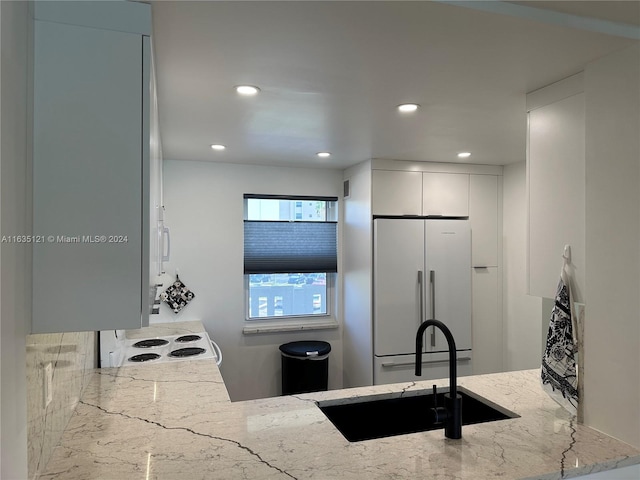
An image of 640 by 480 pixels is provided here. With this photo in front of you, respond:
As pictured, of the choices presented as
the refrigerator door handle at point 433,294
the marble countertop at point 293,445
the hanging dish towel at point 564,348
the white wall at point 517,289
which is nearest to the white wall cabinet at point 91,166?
the marble countertop at point 293,445

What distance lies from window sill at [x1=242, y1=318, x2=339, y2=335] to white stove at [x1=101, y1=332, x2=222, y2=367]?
2.32 ft

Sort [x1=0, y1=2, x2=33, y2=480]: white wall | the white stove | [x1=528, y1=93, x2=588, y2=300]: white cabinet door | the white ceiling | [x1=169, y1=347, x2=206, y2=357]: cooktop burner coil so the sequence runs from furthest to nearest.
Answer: [x1=169, y1=347, x2=206, y2=357]: cooktop burner coil, the white stove, [x1=528, y1=93, x2=588, y2=300]: white cabinet door, the white ceiling, [x1=0, y1=2, x2=33, y2=480]: white wall

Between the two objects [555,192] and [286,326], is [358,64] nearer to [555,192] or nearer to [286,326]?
[555,192]

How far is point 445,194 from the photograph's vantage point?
3.79 metres

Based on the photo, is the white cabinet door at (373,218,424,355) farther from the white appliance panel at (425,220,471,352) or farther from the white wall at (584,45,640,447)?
the white wall at (584,45,640,447)

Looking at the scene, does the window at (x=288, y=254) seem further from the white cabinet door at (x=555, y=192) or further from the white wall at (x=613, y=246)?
the white wall at (x=613, y=246)

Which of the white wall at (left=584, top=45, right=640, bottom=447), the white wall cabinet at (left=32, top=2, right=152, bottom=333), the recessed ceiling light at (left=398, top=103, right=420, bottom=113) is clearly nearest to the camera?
the white wall cabinet at (left=32, top=2, right=152, bottom=333)

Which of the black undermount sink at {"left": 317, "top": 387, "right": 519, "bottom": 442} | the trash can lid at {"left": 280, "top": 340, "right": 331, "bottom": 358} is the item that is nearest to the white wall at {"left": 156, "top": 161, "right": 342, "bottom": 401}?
the trash can lid at {"left": 280, "top": 340, "right": 331, "bottom": 358}

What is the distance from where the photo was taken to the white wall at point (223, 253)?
12.1ft

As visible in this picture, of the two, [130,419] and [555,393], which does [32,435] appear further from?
[555,393]

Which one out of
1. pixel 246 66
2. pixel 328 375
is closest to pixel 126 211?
pixel 246 66

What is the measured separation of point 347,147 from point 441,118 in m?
0.88

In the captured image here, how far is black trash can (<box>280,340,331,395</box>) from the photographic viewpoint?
361 centimetres

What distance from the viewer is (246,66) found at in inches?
62.4
